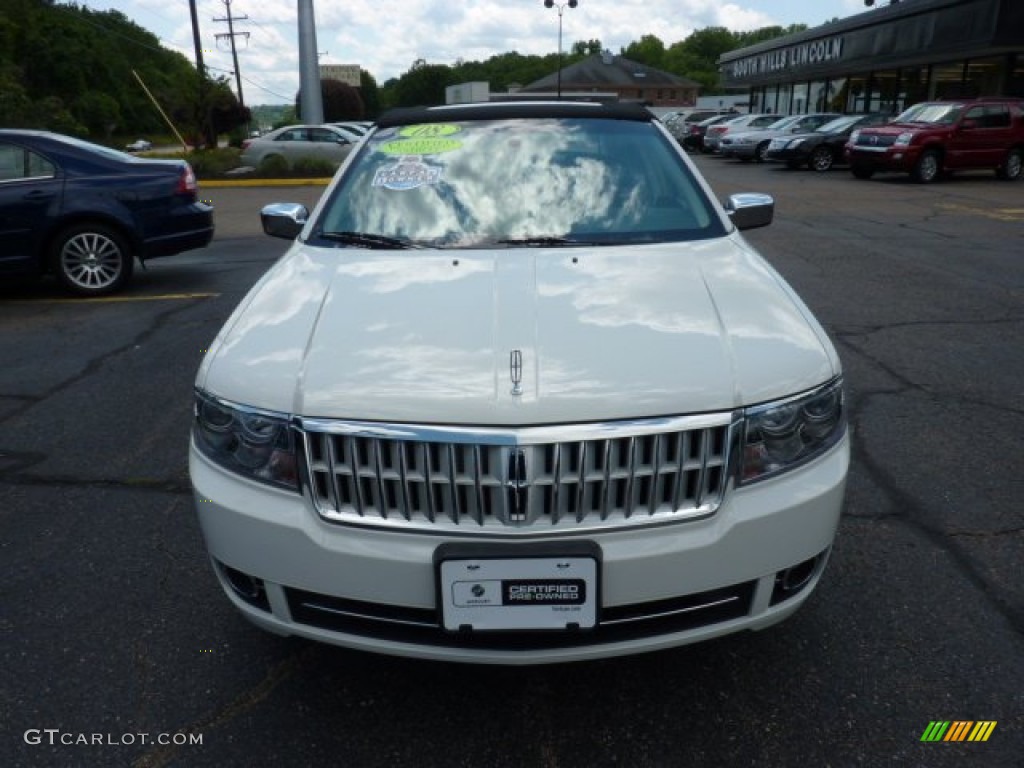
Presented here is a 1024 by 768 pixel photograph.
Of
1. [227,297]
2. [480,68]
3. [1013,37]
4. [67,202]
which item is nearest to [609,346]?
[227,297]

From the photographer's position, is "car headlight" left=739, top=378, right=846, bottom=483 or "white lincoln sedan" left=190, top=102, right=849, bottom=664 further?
"car headlight" left=739, top=378, right=846, bottom=483

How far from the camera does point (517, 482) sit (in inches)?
76.1

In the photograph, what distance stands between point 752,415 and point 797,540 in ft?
1.16

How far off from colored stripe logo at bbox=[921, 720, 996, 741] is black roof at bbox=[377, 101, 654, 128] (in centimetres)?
271

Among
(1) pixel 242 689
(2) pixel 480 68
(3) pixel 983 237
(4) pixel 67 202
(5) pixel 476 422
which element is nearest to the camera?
(5) pixel 476 422

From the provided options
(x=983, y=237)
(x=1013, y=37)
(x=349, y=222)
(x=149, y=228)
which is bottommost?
(x=983, y=237)

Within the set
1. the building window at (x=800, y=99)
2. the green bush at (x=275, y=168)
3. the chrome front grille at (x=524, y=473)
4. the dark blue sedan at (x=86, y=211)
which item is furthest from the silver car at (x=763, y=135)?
the chrome front grille at (x=524, y=473)

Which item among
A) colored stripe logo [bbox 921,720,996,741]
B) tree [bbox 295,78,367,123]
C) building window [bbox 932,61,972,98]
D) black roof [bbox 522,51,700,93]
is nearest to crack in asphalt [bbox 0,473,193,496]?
colored stripe logo [bbox 921,720,996,741]

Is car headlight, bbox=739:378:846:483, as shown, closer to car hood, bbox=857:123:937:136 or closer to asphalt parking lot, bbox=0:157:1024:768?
asphalt parking lot, bbox=0:157:1024:768

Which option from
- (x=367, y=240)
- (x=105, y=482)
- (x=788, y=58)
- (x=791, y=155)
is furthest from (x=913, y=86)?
(x=105, y=482)

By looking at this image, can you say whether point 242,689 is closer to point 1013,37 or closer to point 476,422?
point 476,422

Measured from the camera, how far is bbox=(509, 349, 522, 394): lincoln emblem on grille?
202 centimetres

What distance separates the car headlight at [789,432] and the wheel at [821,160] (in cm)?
2268

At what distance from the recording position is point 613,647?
6.65ft
